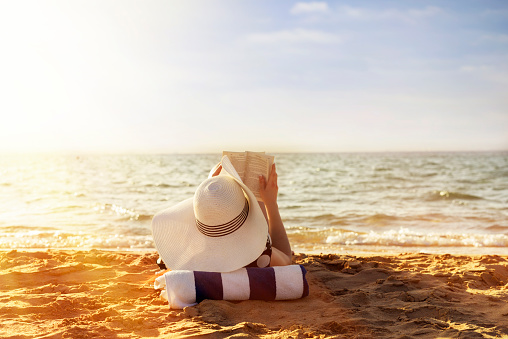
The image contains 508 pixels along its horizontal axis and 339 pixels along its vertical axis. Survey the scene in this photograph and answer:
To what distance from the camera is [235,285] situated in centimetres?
303

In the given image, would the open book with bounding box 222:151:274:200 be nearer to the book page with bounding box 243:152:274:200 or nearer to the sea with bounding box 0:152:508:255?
the book page with bounding box 243:152:274:200

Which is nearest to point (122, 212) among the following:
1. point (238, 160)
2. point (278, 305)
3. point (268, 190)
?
point (238, 160)

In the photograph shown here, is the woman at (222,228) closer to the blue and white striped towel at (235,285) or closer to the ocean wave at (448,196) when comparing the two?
the blue and white striped towel at (235,285)

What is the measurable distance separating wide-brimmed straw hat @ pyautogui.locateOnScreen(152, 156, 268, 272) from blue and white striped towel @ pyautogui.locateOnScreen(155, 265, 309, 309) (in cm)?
10

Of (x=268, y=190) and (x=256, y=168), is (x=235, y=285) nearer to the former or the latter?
(x=268, y=190)

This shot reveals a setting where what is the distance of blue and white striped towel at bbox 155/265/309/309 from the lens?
2945mm

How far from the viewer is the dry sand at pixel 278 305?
2.51 meters

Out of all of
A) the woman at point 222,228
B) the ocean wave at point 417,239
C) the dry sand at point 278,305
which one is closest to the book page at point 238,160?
the woman at point 222,228

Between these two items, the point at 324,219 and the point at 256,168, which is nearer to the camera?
the point at 256,168

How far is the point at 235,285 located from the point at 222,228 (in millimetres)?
448

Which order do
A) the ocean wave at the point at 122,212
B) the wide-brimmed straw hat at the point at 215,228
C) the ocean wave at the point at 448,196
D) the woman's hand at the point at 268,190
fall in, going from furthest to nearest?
the ocean wave at the point at 448,196
the ocean wave at the point at 122,212
the woman's hand at the point at 268,190
the wide-brimmed straw hat at the point at 215,228

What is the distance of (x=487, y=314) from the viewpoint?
112 inches

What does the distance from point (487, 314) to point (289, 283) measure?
1.41 metres

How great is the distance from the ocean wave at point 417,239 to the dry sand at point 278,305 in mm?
1747
